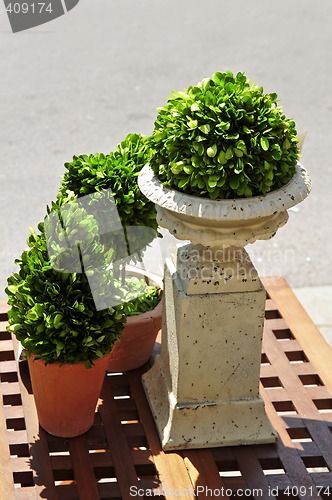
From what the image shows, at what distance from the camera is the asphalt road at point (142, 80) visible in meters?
4.76

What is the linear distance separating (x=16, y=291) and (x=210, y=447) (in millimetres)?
767

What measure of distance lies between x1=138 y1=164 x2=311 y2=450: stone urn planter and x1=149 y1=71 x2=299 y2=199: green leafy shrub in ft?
0.14

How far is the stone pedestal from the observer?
8.57 ft

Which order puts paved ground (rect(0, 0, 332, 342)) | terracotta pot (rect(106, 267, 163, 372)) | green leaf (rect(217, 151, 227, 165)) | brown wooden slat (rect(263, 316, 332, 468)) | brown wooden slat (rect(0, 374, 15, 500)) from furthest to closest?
paved ground (rect(0, 0, 332, 342)) → terracotta pot (rect(106, 267, 163, 372)) → brown wooden slat (rect(263, 316, 332, 468)) → brown wooden slat (rect(0, 374, 15, 500)) → green leaf (rect(217, 151, 227, 165))

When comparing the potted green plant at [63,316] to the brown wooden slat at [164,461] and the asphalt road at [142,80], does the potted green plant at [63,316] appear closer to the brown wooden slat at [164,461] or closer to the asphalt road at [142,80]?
the brown wooden slat at [164,461]

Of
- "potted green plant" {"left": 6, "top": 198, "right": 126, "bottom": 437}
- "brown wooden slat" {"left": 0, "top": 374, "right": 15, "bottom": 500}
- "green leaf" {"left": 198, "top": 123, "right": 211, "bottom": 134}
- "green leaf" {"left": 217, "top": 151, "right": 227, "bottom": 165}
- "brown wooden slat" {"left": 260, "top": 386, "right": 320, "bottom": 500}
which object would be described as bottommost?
"brown wooden slat" {"left": 260, "top": 386, "right": 320, "bottom": 500}

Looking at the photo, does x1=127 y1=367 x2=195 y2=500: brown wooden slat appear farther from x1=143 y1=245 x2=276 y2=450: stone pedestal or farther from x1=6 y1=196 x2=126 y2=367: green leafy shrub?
x1=6 y1=196 x2=126 y2=367: green leafy shrub

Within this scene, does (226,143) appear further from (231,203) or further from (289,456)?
(289,456)

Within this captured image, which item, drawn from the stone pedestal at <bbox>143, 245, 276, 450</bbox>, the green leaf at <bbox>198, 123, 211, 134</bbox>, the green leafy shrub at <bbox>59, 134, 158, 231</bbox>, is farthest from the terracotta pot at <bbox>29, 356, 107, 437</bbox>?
the green leaf at <bbox>198, 123, 211, 134</bbox>

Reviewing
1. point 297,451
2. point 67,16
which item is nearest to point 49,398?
point 297,451

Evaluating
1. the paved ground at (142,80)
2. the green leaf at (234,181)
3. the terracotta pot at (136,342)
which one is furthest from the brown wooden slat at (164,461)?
the paved ground at (142,80)

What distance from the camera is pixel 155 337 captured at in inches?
123

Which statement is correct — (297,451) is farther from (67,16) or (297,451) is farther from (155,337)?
(67,16)

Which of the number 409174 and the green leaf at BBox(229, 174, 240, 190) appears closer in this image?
the green leaf at BBox(229, 174, 240, 190)
